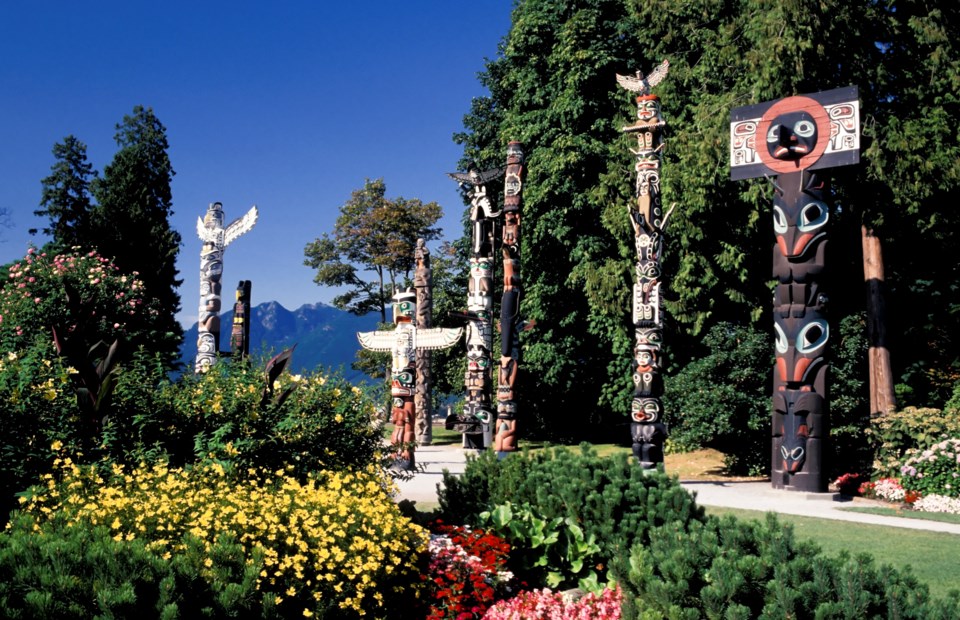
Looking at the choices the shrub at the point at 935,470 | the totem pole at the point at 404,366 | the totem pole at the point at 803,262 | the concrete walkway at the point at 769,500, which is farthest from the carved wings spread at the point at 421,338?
the shrub at the point at 935,470

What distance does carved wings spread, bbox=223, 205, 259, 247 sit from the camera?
24609 millimetres

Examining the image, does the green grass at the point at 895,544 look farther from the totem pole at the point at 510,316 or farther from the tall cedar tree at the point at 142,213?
the tall cedar tree at the point at 142,213

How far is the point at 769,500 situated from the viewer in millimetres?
14578

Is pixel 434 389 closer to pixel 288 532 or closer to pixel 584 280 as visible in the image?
pixel 584 280

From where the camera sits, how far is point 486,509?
8.79 metres

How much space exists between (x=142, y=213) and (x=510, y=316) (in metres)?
24.6

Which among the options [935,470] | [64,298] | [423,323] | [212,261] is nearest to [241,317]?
[212,261]

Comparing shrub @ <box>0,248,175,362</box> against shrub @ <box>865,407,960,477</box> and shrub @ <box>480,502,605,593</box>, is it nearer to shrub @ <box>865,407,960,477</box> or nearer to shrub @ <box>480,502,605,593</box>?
shrub @ <box>480,502,605,593</box>

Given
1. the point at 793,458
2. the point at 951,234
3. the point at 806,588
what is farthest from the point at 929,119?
the point at 806,588

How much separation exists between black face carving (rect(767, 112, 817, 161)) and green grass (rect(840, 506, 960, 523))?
6875mm

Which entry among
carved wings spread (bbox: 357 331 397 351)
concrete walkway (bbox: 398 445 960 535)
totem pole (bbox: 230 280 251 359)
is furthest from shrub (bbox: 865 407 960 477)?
totem pole (bbox: 230 280 251 359)

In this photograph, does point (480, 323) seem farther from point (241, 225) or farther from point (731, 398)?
point (241, 225)

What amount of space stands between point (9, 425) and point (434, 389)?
32.2 meters

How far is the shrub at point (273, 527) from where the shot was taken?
6.24 m
